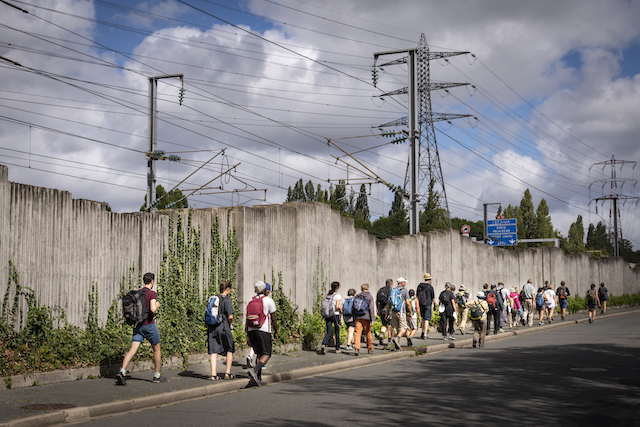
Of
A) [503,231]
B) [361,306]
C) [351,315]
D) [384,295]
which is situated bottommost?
[351,315]

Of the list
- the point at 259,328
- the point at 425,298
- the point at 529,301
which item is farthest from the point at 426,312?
the point at 259,328

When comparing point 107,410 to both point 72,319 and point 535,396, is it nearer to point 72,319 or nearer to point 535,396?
point 72,319

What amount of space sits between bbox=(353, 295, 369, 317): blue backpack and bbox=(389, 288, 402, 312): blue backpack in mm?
1240

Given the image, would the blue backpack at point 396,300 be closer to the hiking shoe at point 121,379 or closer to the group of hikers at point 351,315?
the group of hikers at point 351,315

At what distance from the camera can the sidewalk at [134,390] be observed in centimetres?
898

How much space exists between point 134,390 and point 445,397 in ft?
16.8

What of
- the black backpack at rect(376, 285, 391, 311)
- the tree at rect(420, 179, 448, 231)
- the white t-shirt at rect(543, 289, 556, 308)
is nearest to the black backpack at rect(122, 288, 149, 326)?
the black backpack at rect(376, 285, 391, 311)

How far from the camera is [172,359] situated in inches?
551

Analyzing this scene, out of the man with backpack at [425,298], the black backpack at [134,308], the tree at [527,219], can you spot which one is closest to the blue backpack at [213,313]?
the black backpack at [134,308]

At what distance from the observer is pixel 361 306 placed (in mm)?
16844

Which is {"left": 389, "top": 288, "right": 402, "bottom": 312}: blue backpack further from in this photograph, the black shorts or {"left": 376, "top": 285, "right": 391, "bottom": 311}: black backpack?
the black shorts

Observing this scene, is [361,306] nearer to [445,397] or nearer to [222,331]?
[222,331]

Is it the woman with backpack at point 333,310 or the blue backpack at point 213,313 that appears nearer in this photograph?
the blue backpack at point 213,313

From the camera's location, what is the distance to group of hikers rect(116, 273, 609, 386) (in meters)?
11.9
